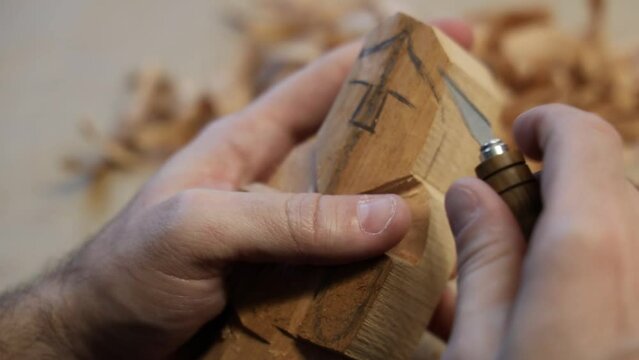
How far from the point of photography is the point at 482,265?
525 mm

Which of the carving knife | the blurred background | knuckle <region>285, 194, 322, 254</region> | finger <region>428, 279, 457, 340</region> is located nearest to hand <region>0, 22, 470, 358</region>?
knuckle <region>285, 194, 322, 254</region>

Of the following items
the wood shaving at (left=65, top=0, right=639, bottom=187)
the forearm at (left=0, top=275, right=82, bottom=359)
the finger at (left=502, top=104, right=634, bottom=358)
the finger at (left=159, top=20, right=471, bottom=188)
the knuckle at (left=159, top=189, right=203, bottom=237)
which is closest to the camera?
the finger at (left=502, top=104, right=634, bottom=358)

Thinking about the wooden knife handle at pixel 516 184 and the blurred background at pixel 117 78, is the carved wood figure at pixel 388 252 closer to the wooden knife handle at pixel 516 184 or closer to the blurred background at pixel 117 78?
the wooden knife handle at pixel 516 184

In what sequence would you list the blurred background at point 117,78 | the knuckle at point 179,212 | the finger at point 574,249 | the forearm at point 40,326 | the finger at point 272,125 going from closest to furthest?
the finger at point 574,249 → the knuckle at point 179,212 → the forearm at point 40,326 → the finger at point 272,125 → the blurred background at point 117,78

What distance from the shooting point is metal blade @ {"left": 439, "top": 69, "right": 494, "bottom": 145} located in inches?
27.4

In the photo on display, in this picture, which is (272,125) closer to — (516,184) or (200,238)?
(200,238)

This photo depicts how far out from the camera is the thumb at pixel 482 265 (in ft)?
1.59

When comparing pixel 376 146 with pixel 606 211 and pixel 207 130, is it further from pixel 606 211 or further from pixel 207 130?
pixel 207 130

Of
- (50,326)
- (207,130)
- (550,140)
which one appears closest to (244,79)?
(207,130)

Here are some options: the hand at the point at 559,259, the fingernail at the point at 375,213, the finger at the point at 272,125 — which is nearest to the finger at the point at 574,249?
the hand at the point at 559,259

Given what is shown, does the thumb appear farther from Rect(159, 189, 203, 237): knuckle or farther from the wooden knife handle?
Rect(159, 189, 203, 237): knuckle

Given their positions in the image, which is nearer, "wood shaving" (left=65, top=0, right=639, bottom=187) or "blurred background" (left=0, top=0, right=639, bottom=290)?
"wood shaving" (left=65, top=0, right=639, bottom=187)

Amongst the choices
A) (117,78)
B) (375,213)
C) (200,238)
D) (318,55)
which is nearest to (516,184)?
(375,213)

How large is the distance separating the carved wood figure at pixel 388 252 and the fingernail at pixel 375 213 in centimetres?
3
